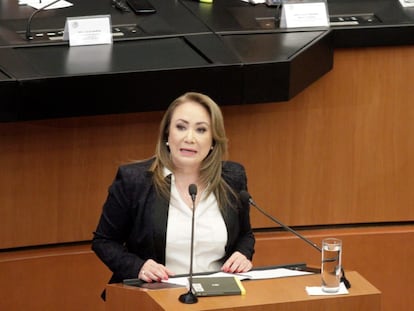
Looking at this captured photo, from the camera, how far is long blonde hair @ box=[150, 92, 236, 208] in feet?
11.1

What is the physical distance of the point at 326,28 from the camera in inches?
171

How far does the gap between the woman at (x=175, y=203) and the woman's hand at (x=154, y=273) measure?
0.48 feet

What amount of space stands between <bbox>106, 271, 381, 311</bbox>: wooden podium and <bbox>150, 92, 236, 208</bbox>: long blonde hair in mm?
391

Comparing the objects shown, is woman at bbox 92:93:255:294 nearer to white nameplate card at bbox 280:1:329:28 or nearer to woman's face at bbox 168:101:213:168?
woman's face at bbox 168:101:213:168

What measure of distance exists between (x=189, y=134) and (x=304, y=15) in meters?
1.18

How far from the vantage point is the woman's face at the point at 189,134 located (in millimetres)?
3357

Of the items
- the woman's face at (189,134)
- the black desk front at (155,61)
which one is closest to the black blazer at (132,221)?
the woman's face at (189,134)

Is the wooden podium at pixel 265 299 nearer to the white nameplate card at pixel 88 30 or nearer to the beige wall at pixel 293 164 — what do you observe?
the beige wall at pixel 293 164

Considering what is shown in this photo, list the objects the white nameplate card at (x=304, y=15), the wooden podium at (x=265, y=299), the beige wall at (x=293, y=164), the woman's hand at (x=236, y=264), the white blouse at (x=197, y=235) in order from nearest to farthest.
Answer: the wooden podium at (x=265, y=299), the woman's hand at (x=236, y=264), the white blouse at (x=197, y=235), the beige wall at (x=293, y=164), the white nameplate card at (x=304, y=15)

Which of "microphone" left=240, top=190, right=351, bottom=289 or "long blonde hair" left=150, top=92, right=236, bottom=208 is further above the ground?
"long blonde hair" left=150, top=92, right=236, bottom=208

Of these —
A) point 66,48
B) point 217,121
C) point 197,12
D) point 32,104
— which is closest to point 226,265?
point 217,121

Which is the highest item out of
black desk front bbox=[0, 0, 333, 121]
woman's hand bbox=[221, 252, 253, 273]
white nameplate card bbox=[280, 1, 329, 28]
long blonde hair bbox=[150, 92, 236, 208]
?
white nameplate card bbox=[280, 1, 329, 28]

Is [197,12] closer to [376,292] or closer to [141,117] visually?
[141,117]

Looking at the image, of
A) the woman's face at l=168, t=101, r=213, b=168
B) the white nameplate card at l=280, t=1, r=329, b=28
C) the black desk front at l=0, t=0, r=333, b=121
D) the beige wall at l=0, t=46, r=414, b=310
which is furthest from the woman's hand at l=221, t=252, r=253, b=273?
the white nameplate card at l=280, t=1, r=329, b=28
